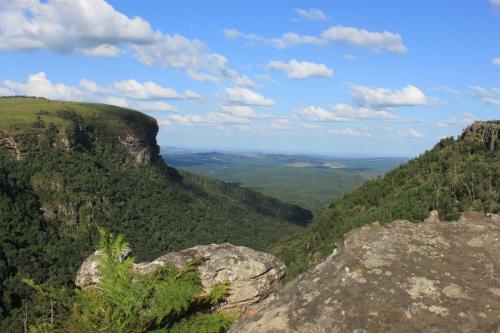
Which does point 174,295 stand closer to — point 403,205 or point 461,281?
point 461,281

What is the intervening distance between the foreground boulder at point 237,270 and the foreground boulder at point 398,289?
615 cm

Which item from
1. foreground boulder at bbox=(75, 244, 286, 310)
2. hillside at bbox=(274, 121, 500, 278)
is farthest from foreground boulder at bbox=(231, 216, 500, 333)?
hillside at bbox=(274, 121, 500, 278)

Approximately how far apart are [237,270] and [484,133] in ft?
337

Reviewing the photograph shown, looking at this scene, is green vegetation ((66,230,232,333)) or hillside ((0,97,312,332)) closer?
green vegetation ((66,230,232,333))

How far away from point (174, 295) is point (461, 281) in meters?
4.79

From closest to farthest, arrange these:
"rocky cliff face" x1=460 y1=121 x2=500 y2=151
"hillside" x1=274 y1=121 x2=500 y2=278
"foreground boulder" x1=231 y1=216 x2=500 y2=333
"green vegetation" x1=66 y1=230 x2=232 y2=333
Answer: "foreground boulder" x1=231 y1=216 x2=500 y2=333, "green vegetation" x1=66 y1=230 x2=232 y2=333, "hillside" x1=274 y1=121 x2=500 y2=278, "rocky cliff face" x1=460 y1=121 x2=500 y2=151

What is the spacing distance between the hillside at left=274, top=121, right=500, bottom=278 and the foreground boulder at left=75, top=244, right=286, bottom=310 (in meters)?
47.0

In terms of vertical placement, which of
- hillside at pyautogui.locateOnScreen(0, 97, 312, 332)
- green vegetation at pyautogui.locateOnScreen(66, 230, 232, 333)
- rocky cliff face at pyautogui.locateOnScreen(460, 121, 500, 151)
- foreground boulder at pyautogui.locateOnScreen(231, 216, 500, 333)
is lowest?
hillside at pyautogui.locateOnScreen(0, 97, 312, 332)

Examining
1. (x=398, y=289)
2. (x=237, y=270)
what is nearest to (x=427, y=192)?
(x=237, y=270)

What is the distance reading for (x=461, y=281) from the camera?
573cm

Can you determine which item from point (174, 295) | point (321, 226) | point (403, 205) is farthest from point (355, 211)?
point (174, 295)

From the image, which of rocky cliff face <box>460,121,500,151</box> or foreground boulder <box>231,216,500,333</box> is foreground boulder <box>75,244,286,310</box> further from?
rocky cliff face <box>460,121,500,151</box>

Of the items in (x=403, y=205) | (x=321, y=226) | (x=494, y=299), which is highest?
(x=494, y=299)

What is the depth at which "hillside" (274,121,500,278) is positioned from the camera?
68.7 metres
